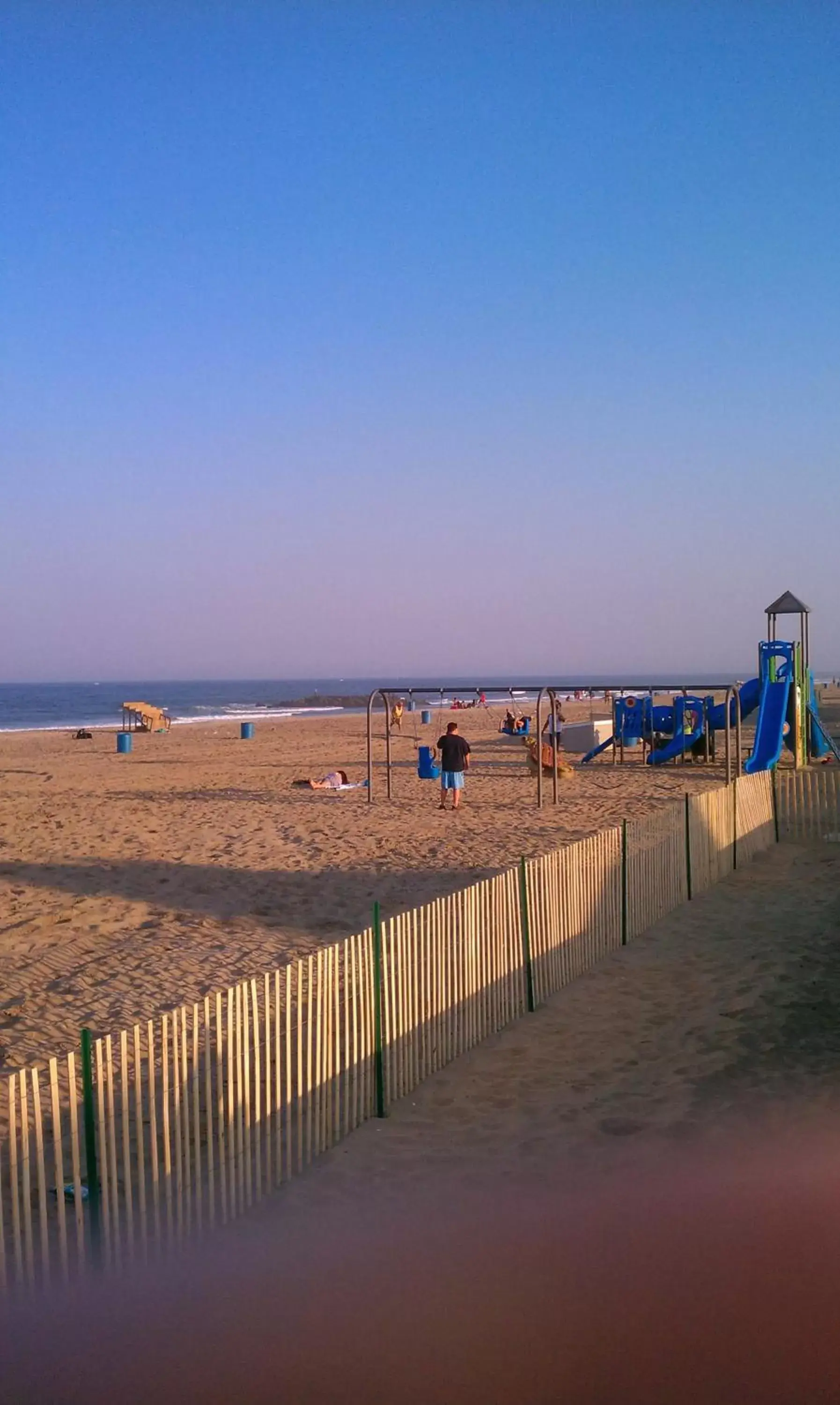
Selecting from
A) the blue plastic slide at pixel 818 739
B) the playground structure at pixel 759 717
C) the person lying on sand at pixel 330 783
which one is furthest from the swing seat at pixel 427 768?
the blue plastic slide at pixel 818 739

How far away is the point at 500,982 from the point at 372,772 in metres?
19.2

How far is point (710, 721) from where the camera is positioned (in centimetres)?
2677

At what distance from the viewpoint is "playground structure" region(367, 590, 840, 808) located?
21.6 metres

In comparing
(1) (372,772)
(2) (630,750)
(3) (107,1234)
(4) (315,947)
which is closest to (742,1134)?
(3) (107,1234)

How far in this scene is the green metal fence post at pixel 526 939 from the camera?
28.1 feet

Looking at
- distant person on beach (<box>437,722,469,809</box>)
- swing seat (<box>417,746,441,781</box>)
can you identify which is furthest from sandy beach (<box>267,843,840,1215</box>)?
swing seat (<box>417,746,441,781</box>)

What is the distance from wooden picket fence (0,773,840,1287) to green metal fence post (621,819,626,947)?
22mm

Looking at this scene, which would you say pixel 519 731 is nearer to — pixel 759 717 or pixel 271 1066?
pixel 759 717

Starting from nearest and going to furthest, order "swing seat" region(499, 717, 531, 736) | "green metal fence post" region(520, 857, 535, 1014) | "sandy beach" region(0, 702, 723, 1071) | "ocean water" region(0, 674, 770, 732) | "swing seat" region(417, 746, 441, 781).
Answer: "green metal fence post" region(520, 857, 535, 1014) < "sandy beach" region(0, 702, 723, 1071) < "swing seat" region(417, 746, 441, 781) < "swing seat" region(499, 717, 531, 736) < "ocean water" region(0, 674, 770, 732)

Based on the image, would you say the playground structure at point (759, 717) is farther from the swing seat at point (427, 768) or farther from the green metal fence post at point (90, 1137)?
the green metal fence post at point (90, 1137)

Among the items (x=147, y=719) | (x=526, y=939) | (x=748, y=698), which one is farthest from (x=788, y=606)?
(x=147, y=719)

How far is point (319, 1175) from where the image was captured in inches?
227

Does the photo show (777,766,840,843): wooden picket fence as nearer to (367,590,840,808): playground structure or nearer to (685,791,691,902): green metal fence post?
(367,590,840,808): playground structure

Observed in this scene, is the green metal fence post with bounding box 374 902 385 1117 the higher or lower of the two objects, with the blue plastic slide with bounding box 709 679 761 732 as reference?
lower
